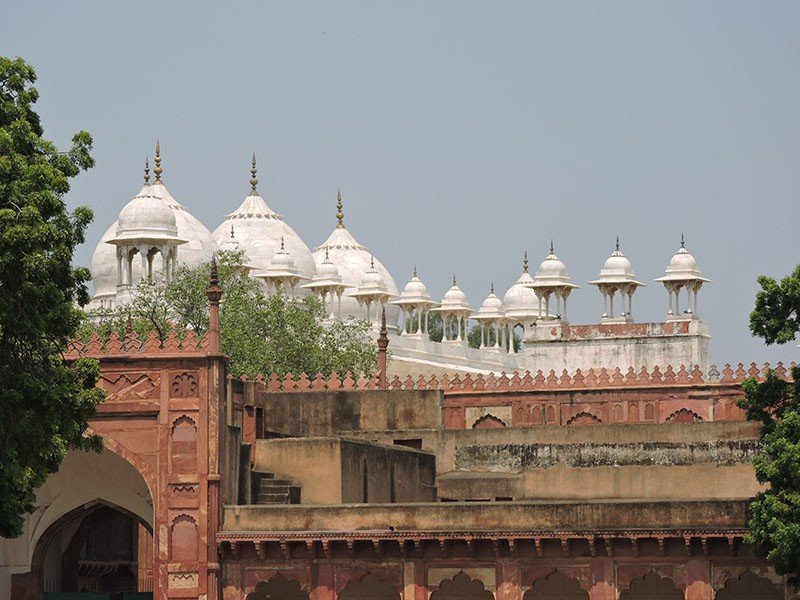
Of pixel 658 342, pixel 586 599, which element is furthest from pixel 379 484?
pixel 658 342

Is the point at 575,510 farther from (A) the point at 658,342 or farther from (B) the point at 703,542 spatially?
(A) the point at 658,342

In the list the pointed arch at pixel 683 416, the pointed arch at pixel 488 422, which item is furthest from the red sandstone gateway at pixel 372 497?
the pointed arch at pixel 683 416

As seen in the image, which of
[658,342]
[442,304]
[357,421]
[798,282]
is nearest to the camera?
[798,282]

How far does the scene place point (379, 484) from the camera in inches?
1200

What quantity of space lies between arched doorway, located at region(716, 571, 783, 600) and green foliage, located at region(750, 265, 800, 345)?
13.2 feet

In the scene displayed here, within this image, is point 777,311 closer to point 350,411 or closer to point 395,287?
point 350,411

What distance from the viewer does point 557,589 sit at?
95.5 ft

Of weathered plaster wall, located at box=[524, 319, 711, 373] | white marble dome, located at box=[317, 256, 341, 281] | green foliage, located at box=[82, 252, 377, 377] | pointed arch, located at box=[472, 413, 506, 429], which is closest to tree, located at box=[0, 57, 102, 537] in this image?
pointed arch, located at box=[472, 413, 506, 429]

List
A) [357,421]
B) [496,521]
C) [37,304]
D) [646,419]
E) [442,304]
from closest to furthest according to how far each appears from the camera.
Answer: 1. [37,304]
2. [496,521]
3. [357,421]
4. [646,419]
5. [442,304]

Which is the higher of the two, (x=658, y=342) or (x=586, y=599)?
(x=658, y=342)

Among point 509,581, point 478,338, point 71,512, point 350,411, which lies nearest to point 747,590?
point 509,581

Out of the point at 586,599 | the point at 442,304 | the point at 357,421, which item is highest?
the point at 442,304

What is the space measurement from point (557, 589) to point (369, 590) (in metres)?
2.53

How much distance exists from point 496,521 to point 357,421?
532 centimetres
